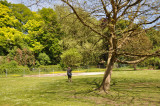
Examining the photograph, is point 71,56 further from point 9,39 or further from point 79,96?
point 79,96

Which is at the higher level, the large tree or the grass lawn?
the large tree

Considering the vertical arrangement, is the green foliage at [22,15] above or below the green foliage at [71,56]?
above

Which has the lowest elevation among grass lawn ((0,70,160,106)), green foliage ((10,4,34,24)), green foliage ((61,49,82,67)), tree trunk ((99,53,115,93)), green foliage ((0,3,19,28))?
grass lawn ((0,70,160,106))

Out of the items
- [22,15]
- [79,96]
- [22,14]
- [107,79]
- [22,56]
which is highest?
[22,14]

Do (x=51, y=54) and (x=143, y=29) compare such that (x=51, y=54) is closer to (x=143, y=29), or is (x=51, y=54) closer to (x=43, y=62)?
(x=43, y=62)

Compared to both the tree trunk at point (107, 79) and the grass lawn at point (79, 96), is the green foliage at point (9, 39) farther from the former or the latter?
the tree trunk at point (107, 79)

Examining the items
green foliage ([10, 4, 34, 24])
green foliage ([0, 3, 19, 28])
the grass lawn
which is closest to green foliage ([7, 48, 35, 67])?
green foliage ([0, 3, 19, 28])

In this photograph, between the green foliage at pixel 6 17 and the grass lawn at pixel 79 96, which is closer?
the grass lawn at pixel 79 96

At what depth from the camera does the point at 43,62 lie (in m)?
42.6

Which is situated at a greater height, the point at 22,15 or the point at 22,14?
the point at 22,14

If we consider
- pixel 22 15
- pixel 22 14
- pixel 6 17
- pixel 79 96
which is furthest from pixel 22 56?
pixel 79 96

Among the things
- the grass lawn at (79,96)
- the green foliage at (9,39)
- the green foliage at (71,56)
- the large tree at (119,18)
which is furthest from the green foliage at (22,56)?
the large tree at (119,18)

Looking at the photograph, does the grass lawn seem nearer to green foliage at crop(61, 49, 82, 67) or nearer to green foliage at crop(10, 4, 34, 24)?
green foliage at crop(61, 49, 82, 67)

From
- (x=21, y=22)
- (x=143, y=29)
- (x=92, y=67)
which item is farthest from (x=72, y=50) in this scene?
(x=143, y=29)
